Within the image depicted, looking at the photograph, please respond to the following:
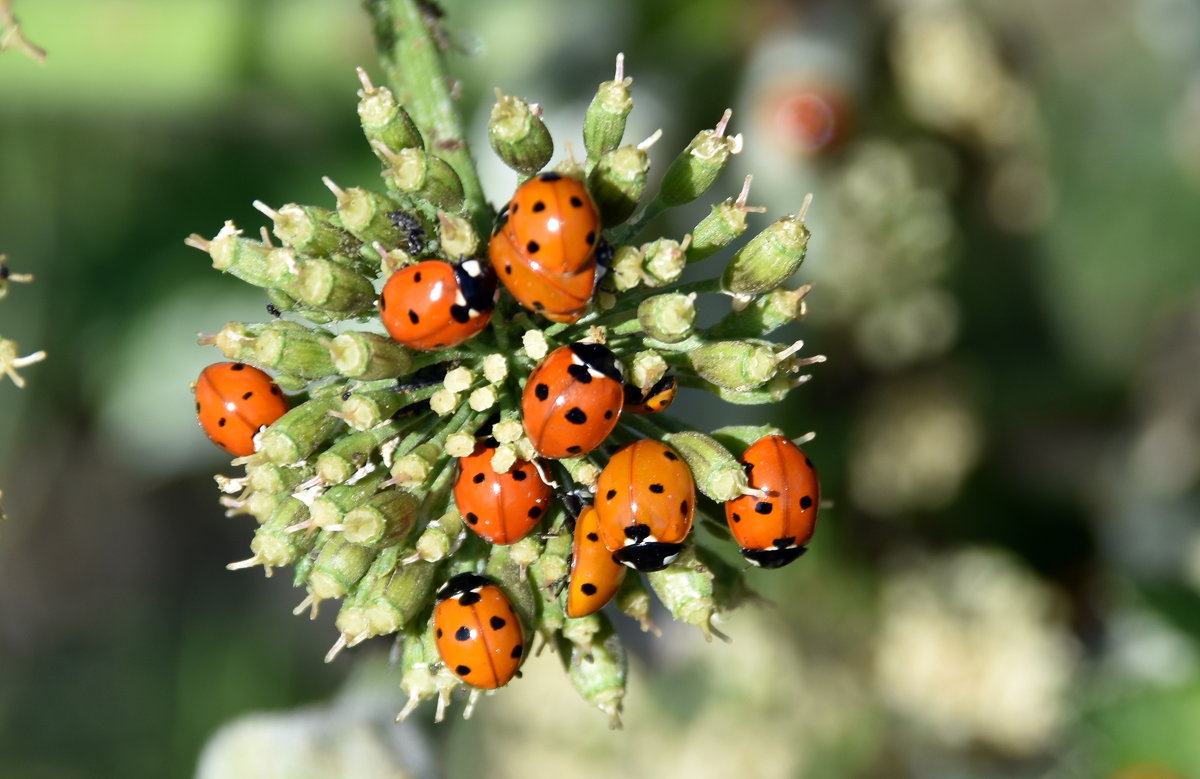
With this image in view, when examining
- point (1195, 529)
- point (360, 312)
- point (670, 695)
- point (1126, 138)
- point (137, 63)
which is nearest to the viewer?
point (360, 312)

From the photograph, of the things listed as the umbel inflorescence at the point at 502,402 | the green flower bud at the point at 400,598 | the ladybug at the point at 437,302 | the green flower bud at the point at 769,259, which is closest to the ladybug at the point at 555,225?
the umbel inflorescence at the point at 502,402

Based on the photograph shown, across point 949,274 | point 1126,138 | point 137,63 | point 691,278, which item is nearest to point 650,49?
point 691,278

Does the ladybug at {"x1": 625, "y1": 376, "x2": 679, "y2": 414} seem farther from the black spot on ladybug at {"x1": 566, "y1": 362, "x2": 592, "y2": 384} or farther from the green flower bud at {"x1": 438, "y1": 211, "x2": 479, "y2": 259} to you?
the green flower bud at {"x1": 438, "y1": 211, "x2": 479, "y2": 259}

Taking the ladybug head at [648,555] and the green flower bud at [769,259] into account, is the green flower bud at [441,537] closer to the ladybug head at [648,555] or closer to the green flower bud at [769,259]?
the ladybug head at [648,555]

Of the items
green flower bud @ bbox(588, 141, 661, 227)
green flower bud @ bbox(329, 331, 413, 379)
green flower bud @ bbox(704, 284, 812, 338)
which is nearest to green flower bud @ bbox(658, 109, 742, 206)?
green flower bud @ bbox(588, 141, 661, 227)

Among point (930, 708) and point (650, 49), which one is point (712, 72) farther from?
point (930, 708)

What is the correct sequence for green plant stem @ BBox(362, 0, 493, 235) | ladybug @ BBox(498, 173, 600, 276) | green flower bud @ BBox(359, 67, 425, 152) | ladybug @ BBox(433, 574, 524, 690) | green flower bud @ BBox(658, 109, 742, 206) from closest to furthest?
ladybug @ BBox(498, 173, 600, 276) < ladybug @ BBox(433, 574, 524, 690) < green flower bud @ BBox(359, 67, 425, 152) < green flower bud @ BBox(658, 109, 742, 206) < green plant stem @ BBox(362, 0, 493, 235)
